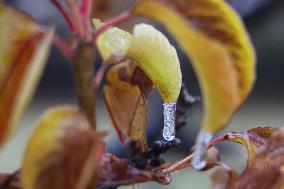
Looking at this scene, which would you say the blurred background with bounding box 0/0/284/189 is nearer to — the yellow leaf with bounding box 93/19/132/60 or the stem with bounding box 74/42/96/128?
the yellow leaf with bounding box 93/19/132/60

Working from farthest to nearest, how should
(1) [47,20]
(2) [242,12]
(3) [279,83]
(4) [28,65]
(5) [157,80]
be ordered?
(3) [279,83] < (1) [47,20] < (2) [242,12] < (5) [157,80] < (4) [28,65]

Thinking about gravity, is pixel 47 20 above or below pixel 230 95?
below

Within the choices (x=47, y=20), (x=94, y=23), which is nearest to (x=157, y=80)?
(x=94, y=23)

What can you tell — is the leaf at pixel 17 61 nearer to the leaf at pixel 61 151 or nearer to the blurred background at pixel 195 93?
the leaf at pixel 61 151

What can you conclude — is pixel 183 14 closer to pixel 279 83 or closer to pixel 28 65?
pixel 28 65

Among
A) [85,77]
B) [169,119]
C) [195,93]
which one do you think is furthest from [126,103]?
[195,93]

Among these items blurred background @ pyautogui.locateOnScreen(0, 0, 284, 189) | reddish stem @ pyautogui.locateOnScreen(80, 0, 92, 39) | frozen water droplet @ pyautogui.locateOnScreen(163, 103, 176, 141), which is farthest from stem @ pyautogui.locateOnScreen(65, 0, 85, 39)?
blurred background @ pyautogui.locateOnScreen(0, 0, 284, 189)

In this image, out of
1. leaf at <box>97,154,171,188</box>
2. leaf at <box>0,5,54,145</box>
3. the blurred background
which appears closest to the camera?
leaf at <box>0,5,54,145</box>
